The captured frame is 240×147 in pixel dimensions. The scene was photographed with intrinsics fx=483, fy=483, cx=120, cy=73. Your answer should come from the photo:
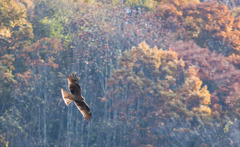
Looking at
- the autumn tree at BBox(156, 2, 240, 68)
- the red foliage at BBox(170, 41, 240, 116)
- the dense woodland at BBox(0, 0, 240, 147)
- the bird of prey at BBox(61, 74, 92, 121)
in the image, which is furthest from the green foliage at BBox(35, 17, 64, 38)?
the bird of prey at BBox(61, 74, 92, 121)

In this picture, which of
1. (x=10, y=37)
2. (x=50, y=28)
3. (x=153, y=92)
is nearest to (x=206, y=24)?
(x=153, y=92)

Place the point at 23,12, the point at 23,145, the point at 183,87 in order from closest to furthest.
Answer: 1. the point at 183,87
2. the point at 23,145
3. the point at 23,12

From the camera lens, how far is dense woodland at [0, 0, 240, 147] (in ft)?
75.0

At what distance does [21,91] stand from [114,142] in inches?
220

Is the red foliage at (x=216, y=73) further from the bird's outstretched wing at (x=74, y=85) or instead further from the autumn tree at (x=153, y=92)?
the bird's outstretched wing at (x=74, y=85)

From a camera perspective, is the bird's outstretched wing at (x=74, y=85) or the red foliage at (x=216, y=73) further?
the red foliage at (x=216, y=73)

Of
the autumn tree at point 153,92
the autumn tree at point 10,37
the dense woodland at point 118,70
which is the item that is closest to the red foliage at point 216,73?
the dense woodland at point 118,70

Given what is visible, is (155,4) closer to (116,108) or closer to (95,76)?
(95,76)

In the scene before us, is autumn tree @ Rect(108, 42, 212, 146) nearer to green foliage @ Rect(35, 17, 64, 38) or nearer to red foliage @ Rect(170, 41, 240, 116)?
red foliage @ Rect(170, 41, 240, 116)

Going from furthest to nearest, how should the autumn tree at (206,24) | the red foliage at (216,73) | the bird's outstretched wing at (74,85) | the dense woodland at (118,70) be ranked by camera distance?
the autumn tree at (206,24) < the dense woodland at (118,70) < the red foliage at (216,73) < the bird's outstretched wing at (74,85)

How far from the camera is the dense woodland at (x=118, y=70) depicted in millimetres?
22859

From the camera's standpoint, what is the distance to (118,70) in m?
23.4

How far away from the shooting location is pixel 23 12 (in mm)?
25781

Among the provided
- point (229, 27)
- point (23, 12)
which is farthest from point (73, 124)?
point (229, 27)
